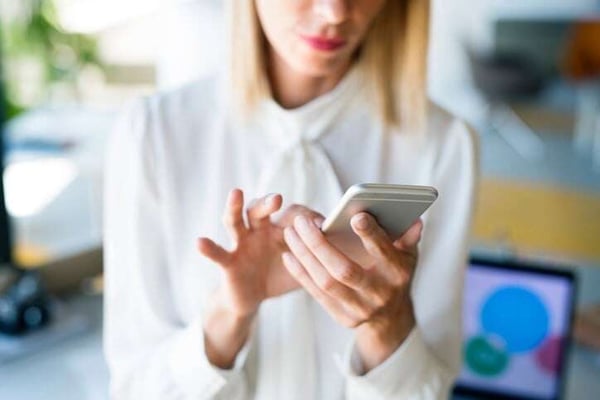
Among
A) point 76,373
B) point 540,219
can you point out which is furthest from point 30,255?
point 540,219

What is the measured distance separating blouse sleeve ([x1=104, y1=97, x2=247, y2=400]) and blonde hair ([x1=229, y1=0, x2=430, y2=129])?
0.39ft

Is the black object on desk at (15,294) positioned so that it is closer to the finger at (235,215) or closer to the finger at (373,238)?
the finger at (235,215)

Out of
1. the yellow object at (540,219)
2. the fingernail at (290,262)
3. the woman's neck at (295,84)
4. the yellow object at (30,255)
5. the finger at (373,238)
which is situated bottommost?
the yellow object at (540,219)

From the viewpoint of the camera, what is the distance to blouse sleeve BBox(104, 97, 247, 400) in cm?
76

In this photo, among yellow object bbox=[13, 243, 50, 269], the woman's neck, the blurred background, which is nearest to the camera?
the woman's neck

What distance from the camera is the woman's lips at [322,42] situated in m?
0.71

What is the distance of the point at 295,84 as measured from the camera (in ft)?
2.69

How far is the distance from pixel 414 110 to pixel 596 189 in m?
2.63

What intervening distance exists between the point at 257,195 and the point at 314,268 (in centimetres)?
21

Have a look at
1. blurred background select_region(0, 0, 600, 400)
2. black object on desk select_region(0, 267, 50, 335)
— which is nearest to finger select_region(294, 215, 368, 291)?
blurred background select_region(0, 0, 600, 400)

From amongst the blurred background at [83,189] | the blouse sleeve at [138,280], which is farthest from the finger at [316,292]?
the blurred background at [83,189]

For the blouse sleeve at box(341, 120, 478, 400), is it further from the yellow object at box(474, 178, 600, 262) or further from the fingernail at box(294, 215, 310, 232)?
the yellow object at box(474, 178, 600, 262)

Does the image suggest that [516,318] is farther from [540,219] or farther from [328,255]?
[540,219]

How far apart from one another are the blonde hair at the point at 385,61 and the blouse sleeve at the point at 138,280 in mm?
118
